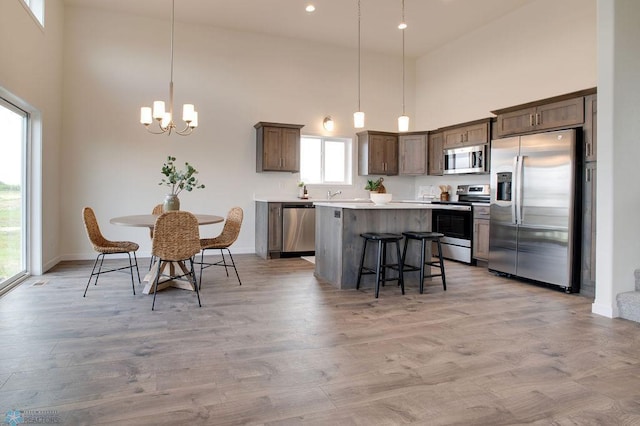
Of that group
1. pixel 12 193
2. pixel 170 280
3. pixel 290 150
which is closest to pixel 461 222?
pixel 290 150

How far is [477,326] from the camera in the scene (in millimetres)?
3174

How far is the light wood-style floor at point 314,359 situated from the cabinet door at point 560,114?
189 centimetres

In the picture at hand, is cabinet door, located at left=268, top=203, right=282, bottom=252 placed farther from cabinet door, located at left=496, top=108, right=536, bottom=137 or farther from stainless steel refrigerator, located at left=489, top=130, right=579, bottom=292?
cabinet door, located at left=496, top=108, right=536, bottom=137

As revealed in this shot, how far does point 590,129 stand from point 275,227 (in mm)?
4214

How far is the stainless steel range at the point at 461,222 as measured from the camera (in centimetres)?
591

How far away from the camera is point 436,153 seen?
22.7 ft

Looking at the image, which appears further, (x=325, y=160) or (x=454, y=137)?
(x=325, y=160)

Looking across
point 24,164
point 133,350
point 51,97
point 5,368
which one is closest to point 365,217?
point 133,350

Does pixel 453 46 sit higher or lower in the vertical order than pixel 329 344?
higher

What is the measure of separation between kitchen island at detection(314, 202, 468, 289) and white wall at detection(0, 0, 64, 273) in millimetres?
3336

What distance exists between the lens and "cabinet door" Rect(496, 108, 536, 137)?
4801 mm

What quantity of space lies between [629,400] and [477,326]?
1.18m

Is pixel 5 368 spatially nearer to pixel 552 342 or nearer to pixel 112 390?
pixel 112 390

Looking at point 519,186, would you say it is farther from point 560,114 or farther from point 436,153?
point 436,153
